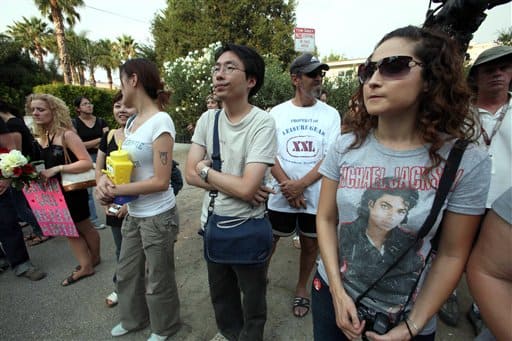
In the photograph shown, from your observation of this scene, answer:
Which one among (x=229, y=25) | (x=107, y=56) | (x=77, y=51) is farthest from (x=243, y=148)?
(x=107, y=56)

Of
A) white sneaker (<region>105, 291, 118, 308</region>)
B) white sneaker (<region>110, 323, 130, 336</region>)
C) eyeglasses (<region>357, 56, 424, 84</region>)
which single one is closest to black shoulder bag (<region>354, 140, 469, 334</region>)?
eyeglasses (<region>357, 56, 424, 84</region>)

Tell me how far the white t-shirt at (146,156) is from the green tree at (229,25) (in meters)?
17.8

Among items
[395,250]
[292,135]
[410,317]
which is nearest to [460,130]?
[395,250]

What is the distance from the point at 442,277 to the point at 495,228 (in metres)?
0.33

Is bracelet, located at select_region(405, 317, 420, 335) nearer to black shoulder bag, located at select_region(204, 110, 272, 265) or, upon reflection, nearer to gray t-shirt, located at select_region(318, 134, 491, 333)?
gray t-shirt, located at select_region(318, 134, 491, 333)

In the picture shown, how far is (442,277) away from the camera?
1.11 metres

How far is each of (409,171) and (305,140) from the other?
1.39 metres

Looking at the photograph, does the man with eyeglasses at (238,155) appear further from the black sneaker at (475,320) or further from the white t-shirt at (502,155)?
the black sneaker at (475,320)

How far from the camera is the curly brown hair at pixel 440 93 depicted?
1048mm

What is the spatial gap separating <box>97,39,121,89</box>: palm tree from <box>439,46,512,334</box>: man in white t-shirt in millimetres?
38707

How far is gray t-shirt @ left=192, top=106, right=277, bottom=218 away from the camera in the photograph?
1631mm

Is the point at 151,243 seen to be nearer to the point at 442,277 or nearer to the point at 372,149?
the point at 372,149

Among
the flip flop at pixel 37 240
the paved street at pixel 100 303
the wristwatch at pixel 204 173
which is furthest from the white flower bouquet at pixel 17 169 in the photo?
the wristwatch at pixel 204 173

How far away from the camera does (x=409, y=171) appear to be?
43.1 inches
